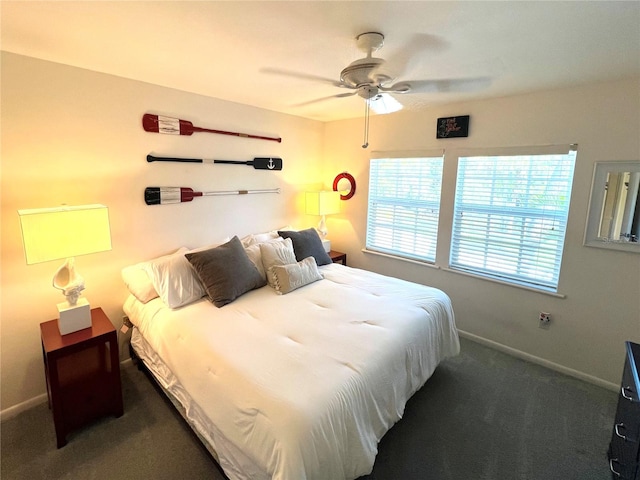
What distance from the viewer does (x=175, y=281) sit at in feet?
7.50

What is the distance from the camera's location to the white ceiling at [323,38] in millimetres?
1384

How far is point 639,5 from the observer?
4.24 feet

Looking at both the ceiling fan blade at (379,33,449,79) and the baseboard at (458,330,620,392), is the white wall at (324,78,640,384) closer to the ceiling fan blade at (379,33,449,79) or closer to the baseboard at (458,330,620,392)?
the baseboard at (458,330,620,392)

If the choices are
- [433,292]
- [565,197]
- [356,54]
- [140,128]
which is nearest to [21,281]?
[140,128]

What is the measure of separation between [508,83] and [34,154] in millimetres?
3400

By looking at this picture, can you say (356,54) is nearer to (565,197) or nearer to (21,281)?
(565,197)

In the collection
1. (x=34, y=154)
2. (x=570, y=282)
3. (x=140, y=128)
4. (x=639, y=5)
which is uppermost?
(x=639, y=5)

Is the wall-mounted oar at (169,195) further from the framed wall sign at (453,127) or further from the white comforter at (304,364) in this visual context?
the framed wall sign at (453,127)

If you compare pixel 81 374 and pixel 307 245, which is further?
pixel 307 245

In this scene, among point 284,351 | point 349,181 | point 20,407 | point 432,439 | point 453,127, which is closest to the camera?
point 284,351

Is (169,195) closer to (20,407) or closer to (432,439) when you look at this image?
(20,407)

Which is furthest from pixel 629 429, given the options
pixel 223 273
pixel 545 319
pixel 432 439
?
pixel 223 273

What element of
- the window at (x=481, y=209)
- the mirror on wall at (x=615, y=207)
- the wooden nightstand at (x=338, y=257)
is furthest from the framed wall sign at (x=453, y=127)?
the wooden nightstand at (x=338, y=257)

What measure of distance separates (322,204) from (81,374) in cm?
270
